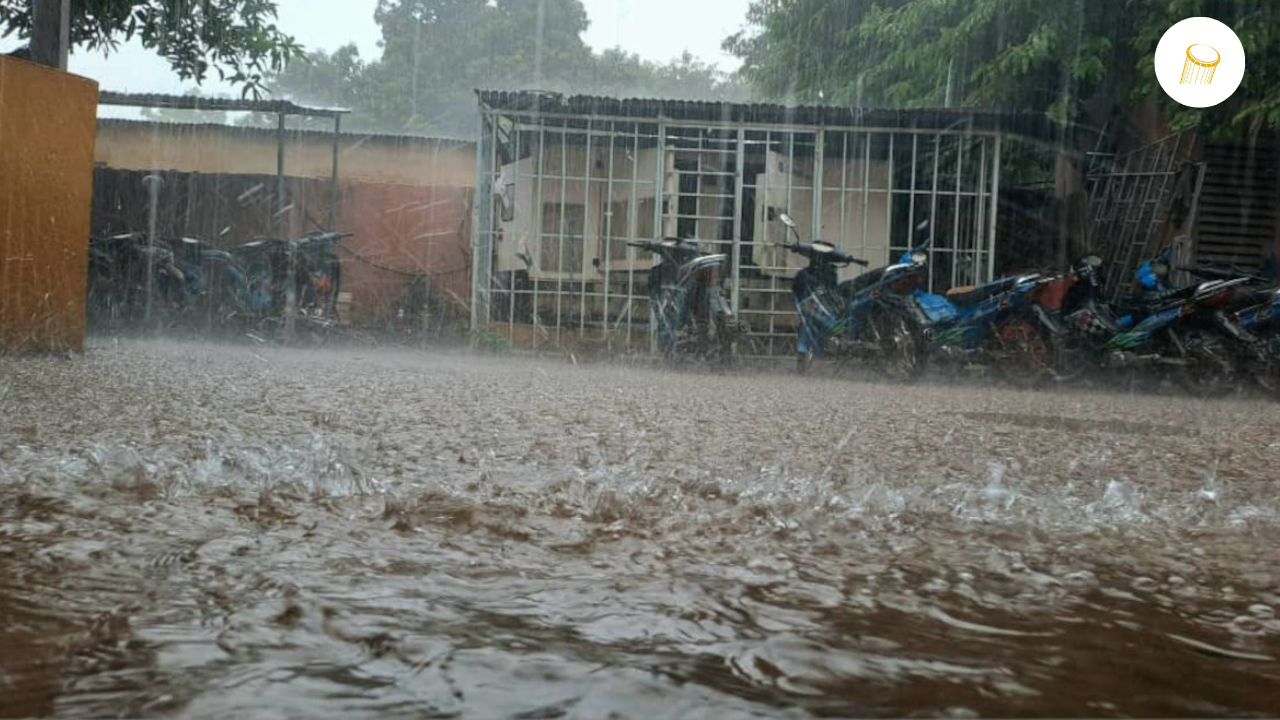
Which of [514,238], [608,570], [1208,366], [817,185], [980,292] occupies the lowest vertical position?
[608,570]

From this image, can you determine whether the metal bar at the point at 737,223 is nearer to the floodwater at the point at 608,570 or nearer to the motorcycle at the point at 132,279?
the motorcycle at the point at 132,279

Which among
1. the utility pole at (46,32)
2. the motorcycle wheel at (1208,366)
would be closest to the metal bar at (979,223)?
the motorcycle wheel at (1208,366)

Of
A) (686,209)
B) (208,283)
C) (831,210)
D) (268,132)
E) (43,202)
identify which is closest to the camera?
(43,202)

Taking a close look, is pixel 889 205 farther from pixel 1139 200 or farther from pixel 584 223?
pixel 584 223

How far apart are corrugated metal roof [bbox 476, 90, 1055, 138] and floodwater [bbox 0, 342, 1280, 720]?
695 centimetres

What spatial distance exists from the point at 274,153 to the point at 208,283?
620 centimetres

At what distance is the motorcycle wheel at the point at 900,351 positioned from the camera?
32.2 feet

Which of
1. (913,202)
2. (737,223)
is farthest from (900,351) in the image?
(913,202)

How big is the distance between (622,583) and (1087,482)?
224 cm

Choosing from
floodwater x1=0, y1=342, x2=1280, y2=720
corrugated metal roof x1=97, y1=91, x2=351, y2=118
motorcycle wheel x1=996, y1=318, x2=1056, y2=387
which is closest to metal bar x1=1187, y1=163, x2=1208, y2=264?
motorcycle wheel x1=996, y1=318, x2=1056, y2=387

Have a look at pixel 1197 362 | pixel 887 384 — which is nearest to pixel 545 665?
pixel 887 384

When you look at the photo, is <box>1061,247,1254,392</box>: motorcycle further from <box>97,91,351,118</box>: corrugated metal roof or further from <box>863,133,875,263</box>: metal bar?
<box>97,91,351,118</box>: corrugated metal roof

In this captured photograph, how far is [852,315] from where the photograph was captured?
10133 mm

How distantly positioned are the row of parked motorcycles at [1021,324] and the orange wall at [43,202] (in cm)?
437
